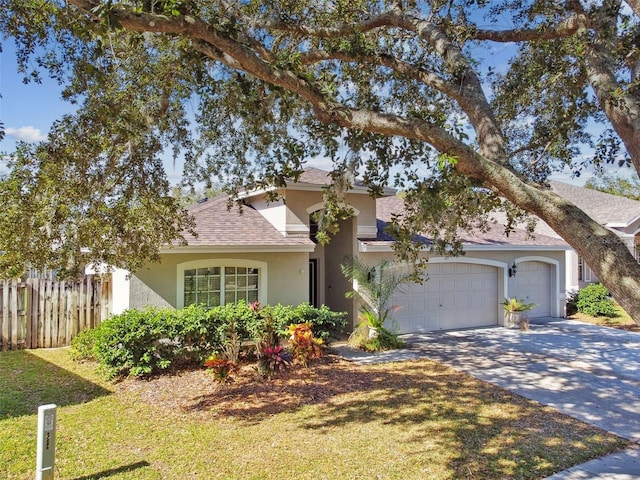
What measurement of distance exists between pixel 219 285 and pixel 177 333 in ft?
8.82

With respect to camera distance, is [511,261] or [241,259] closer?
[241,259]

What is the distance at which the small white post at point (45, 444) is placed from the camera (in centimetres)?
480

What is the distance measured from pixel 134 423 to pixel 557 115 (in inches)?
371

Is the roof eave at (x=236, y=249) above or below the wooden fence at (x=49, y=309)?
above

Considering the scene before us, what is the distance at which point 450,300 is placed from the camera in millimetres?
15727

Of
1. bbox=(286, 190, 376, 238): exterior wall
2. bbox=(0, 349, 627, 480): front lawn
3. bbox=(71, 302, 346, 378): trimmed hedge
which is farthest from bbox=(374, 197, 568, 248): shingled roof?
bbox=(0, 349, 627, 480): front lawn

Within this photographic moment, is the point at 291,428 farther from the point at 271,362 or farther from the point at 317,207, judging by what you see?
the point at 317,207

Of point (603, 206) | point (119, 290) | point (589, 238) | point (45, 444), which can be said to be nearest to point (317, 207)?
point (119, 290)

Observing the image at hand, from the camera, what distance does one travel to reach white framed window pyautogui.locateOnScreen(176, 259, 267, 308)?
12.1 meters

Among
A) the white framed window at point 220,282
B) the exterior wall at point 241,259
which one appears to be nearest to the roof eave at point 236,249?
the exterior wall at point 241,259

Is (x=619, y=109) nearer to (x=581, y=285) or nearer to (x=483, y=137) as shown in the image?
(x=483, y=137)

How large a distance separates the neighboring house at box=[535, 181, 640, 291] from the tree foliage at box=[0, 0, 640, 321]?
12650 millimetres

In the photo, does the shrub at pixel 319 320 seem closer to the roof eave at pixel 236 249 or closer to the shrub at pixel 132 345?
the roof eave at pixel 236 249

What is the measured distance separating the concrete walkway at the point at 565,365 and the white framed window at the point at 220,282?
10.5 feet
